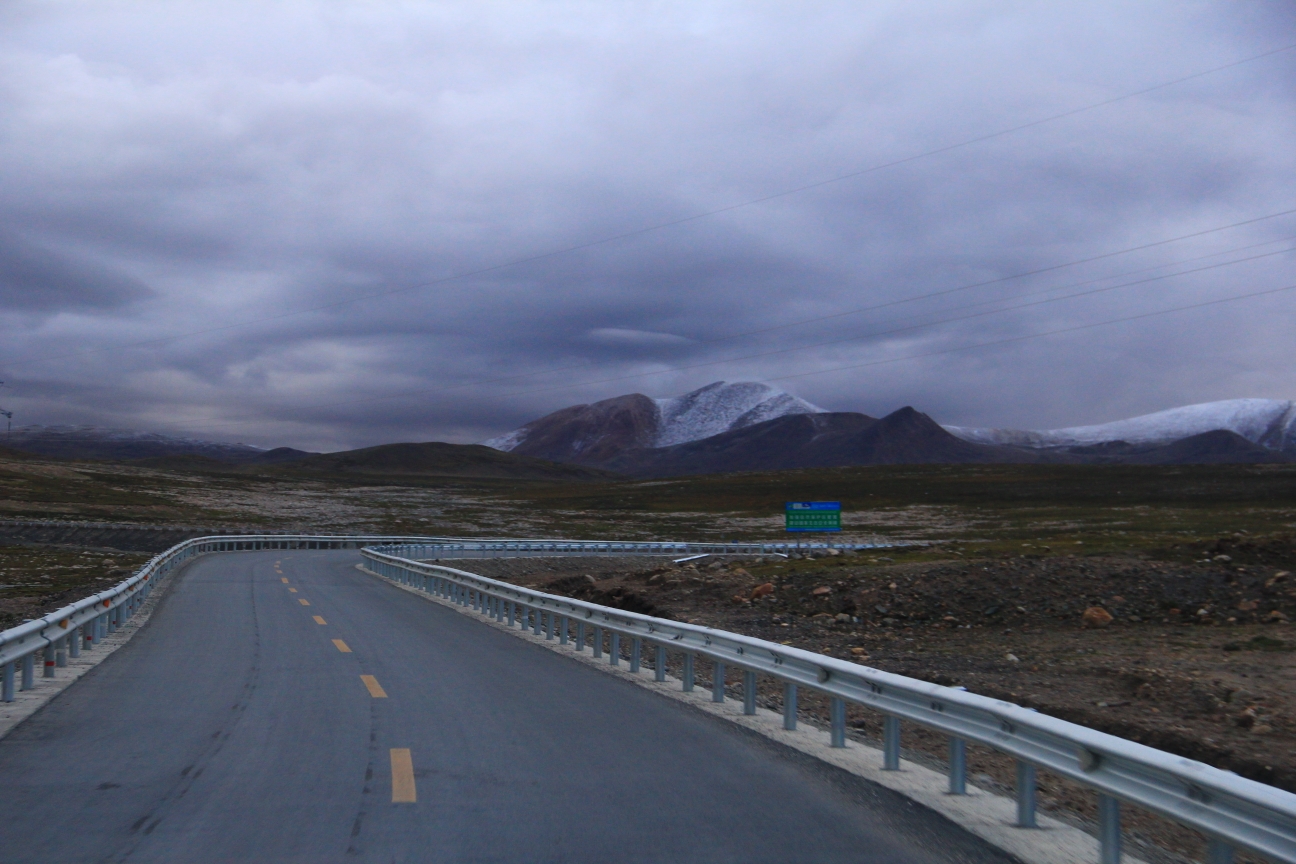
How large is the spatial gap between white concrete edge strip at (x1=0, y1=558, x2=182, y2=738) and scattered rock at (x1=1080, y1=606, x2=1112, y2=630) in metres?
17.5

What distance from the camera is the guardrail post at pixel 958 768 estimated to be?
792cm

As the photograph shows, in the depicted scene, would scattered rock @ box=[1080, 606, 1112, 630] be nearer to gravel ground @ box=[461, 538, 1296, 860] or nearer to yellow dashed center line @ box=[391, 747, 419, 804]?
gravel ground @ box=[461, 538, 1296, 860]

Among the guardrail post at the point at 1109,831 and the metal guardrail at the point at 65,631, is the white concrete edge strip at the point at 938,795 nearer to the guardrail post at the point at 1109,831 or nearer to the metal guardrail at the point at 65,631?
the guardrail post at the point at 1109,831

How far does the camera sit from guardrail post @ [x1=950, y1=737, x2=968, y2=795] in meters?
7.92

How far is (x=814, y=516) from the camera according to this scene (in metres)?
55.5

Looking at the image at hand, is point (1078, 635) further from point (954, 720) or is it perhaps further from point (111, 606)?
point (111, 606)

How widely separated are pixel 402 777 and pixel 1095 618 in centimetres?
1745

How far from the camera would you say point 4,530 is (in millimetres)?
61156

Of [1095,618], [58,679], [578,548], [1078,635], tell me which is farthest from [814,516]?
[58,679]

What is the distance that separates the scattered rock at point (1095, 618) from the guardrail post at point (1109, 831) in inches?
652

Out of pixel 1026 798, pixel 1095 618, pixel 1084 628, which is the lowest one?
pixel 1084 628

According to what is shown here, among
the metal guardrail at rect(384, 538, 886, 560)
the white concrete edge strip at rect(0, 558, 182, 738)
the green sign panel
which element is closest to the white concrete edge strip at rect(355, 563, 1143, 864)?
the white concrete edge strip at rect(0, 558, 182, 738)

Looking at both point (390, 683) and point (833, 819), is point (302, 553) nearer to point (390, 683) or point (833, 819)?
point (390, 683)

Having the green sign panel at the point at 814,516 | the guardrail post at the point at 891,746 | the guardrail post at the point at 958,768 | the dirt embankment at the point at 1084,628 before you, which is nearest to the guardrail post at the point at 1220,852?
the guardrail post at the point at 958,768
